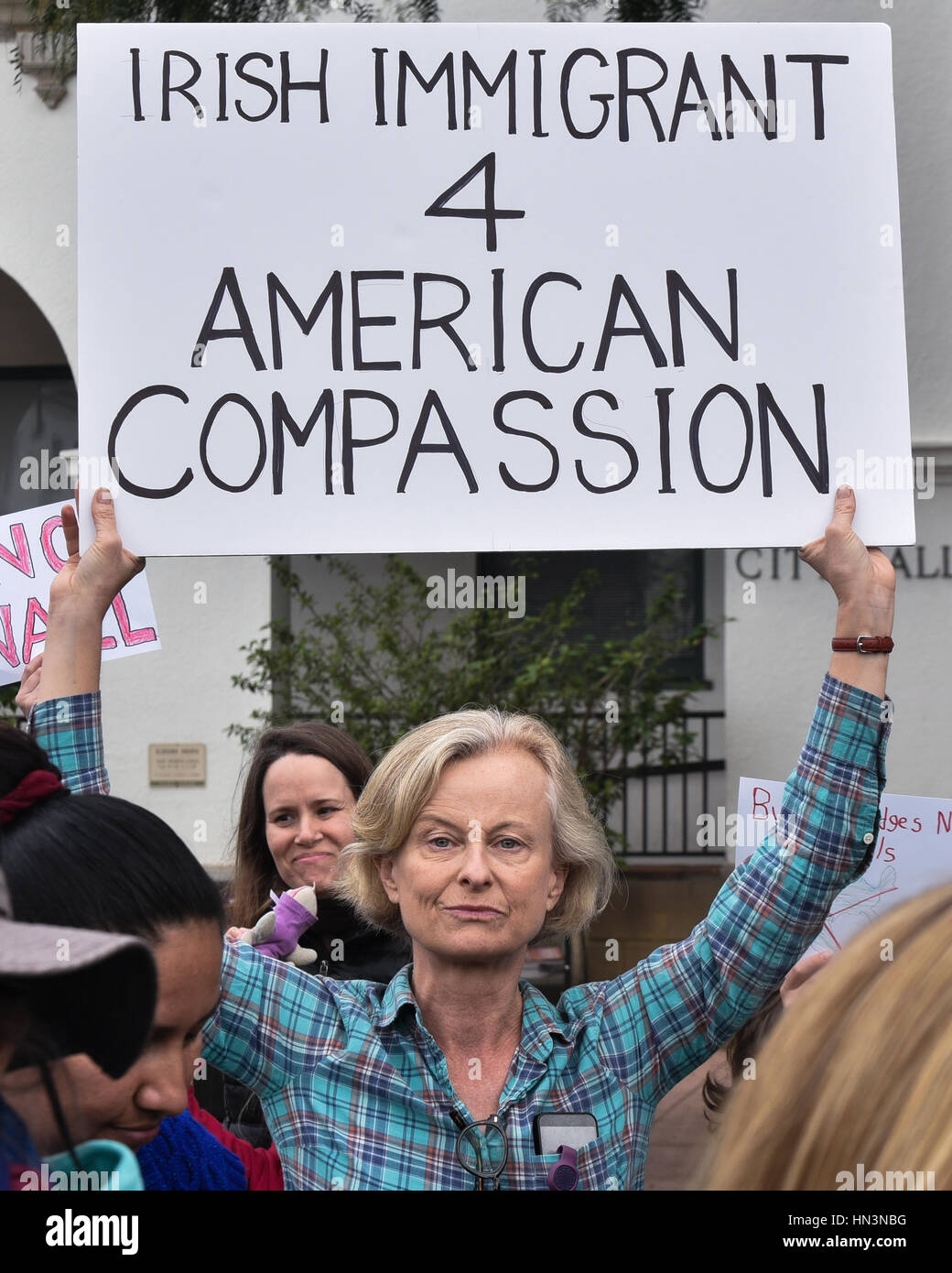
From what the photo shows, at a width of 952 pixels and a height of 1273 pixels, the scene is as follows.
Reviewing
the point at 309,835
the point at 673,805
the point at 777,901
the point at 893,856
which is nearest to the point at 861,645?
the point at 777,901

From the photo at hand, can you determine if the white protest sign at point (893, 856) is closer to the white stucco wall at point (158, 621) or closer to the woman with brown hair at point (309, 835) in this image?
the woman with brown hair at point (309, 835)

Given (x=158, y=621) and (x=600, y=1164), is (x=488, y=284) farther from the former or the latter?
(x=158, y=621)

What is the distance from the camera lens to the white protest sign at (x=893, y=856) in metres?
2.81

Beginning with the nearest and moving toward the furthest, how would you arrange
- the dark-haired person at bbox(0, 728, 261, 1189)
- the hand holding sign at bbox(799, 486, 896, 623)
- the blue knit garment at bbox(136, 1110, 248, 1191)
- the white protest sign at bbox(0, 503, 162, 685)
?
1. the dark-haired person at bbox(0, 728, 261, 1189)
2. the blue knit garment at bbox(136, 1110, 248, 1191)
3. the hand holding sign at bbox(799, 486, 896, 623)
4. the white protest sign at bbox(0, 503, 162, 685)

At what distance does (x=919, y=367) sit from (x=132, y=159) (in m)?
6.72

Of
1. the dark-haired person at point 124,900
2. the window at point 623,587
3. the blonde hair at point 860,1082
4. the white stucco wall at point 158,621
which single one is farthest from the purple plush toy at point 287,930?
the window at point 623,587

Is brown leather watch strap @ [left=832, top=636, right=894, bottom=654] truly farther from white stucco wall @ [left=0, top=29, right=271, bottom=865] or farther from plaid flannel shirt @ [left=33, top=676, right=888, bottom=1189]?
white stucco wall @ [left=0, top=29, right=271, bottom=865]

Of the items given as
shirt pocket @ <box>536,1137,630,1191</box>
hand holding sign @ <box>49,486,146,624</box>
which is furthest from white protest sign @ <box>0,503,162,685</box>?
shirt pocket @ <box>536,1137,630,1191</box>

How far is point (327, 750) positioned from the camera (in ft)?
10.2

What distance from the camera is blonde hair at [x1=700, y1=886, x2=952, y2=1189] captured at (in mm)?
814

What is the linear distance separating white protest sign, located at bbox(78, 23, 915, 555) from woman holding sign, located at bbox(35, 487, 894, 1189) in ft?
1.07

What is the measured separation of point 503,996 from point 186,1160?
0.46 metres

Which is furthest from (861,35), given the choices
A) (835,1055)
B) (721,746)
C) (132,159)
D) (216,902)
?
(721,746)

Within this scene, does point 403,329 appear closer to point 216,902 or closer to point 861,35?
point 861,35
